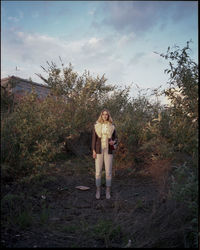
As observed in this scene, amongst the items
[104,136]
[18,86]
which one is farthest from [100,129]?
[18,86]

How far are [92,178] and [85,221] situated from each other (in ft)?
10.7

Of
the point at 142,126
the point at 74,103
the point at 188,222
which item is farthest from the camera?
the point at 74,103

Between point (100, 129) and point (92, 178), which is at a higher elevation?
point (100, 129)

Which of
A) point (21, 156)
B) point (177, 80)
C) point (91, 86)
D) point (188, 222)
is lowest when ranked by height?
point (188, 222)

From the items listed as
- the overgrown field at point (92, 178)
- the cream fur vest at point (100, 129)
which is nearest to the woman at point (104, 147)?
the cream fur vest at point (100, 129)

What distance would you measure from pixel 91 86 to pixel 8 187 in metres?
6.25

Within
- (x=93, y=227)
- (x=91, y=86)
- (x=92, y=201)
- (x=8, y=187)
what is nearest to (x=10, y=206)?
(x=8, y=187)

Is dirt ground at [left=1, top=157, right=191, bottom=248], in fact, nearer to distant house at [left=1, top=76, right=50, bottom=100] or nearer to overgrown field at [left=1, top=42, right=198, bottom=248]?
overgrown field at [left=1, top=42, right=198, bottom=248]

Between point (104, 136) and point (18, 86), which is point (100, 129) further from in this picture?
point (18, 86)

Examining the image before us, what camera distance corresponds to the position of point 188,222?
3535 mm

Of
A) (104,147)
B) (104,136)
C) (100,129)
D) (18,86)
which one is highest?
(18,86)

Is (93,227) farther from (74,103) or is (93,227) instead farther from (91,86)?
(91,86)

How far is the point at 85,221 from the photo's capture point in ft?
14.6

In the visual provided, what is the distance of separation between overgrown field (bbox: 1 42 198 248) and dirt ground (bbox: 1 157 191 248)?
13 mm
